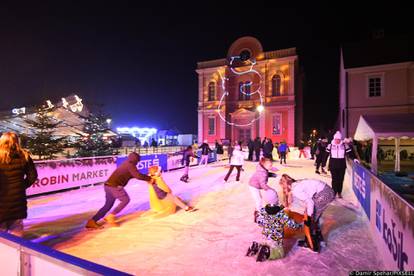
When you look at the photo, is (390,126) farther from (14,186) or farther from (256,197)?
(14,186)

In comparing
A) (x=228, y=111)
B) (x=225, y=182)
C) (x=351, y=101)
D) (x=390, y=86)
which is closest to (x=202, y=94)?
(x=228, y=111)

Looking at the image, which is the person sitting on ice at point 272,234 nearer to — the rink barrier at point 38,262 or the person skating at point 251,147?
the rink barrier at point 38,262

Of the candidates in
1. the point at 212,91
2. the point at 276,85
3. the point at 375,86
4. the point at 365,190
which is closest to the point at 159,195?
the point at 365,190

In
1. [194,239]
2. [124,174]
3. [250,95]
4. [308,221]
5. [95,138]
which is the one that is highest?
[250,95]

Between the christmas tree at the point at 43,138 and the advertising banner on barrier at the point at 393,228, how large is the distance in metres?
13.6

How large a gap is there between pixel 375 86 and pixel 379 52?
3.16 meters

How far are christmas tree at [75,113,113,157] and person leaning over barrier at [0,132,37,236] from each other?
Result: 11.5 m

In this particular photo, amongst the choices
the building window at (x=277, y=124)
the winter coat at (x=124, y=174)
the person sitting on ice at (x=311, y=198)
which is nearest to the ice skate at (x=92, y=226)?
the winter coat at (x=124, y=174)

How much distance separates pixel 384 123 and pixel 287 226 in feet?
28.9

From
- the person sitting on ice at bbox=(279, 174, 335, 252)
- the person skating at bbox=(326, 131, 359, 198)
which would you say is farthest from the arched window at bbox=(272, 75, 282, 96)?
the person sitting on ice at bbox=(279, 174, 335, 252)

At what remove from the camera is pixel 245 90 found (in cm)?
3572

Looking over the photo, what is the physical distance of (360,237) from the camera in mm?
4980

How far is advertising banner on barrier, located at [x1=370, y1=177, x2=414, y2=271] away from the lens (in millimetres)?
2680

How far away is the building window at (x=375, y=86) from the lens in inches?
889
